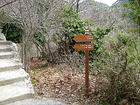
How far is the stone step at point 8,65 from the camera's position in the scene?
4.09 m

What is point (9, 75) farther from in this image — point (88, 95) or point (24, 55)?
point (88, 95)

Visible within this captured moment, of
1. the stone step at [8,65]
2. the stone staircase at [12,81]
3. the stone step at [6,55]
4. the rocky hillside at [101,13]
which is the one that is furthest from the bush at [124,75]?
the rocky hillside at [101,13]

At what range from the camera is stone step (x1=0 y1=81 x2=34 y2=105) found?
321 centimetres

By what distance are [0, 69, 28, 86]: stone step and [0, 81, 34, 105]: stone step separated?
10cm

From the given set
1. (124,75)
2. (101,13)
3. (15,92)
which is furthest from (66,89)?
(101,13)

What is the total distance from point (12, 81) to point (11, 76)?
0.15 m

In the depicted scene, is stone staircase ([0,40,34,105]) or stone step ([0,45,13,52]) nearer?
stone staircase ([0,40,34,105])

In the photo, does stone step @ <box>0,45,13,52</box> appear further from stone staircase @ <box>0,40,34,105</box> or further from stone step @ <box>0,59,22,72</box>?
stone step @ <box>0,59,22,72</box>

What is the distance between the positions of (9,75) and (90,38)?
92.6 inches

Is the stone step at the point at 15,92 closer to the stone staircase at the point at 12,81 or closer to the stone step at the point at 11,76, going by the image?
the stone staircase at the point at 12,81

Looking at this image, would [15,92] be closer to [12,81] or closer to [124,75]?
[12,81]

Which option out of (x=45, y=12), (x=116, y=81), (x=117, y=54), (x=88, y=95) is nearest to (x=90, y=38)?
(x=117, y=54)

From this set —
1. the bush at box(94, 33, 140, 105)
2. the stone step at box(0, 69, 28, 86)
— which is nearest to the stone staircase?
the stone step at box(0, 69, 28, 86)

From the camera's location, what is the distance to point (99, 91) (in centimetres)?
369
